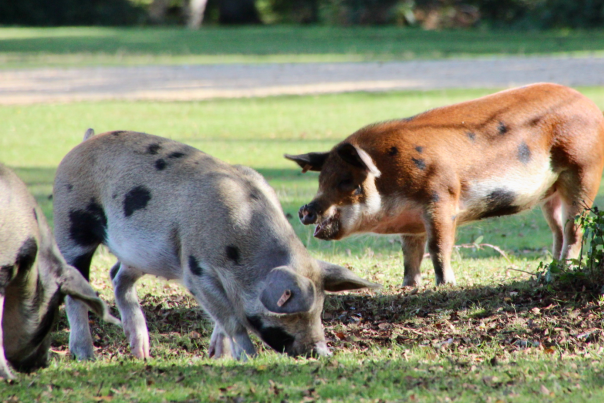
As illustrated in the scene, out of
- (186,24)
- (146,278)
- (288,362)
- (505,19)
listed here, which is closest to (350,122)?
(146,278)

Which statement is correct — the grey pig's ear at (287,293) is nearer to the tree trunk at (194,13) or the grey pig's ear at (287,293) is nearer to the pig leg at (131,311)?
the pig leg at (131,311)

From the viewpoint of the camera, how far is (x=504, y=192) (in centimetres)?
747

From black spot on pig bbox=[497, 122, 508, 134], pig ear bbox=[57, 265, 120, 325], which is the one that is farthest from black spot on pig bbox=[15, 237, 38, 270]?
black spot on pig bbox=[497, 122, 508, 134]

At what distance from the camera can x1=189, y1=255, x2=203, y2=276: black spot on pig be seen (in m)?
5.64

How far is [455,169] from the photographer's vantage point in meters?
7.26

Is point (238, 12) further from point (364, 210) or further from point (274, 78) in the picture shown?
point (364, 210)

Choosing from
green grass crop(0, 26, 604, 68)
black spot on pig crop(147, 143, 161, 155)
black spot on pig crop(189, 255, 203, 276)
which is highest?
black spot on pig crop(147, 143, 161, 155)

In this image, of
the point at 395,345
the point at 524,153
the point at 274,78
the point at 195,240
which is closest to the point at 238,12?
the point at 274,78

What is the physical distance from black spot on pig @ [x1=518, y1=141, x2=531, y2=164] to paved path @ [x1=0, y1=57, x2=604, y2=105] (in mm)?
15506

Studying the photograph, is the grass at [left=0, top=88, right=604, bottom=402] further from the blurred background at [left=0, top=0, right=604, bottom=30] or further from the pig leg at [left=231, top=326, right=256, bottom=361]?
the blurred background at [left=0, top=0, right=604, bottom=30]

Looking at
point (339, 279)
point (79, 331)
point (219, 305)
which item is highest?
point (339, 279)

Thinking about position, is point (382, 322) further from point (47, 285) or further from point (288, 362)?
point (47, 285)

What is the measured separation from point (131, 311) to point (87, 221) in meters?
0.82

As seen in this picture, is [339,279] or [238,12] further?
[238,12]
